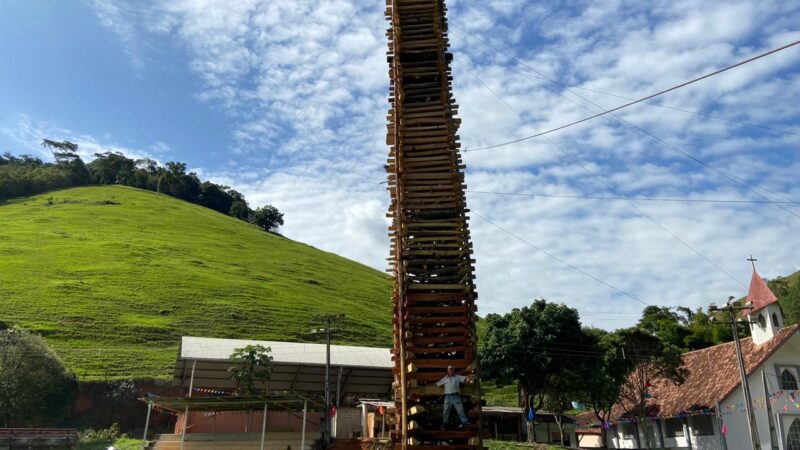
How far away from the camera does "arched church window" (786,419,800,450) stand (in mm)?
32625

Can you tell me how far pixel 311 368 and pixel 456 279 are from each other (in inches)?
1015

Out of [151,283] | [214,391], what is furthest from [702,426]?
[151,283]

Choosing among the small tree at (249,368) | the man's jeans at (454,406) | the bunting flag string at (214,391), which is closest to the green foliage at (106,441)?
the bunting flag string at (214,391)

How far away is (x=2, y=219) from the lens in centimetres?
9106

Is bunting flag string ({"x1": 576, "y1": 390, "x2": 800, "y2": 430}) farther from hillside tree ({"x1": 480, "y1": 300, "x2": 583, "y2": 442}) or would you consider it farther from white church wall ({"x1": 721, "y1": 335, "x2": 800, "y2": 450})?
hillside tree ({"x1": 480, "y1": 300, "x2": 583, "y2": 442})

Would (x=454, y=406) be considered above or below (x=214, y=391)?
below

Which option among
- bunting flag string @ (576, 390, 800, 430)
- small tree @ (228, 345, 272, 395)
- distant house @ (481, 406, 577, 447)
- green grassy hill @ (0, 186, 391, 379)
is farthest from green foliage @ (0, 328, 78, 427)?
bunting flag string @ (576, 390, 800, 430)

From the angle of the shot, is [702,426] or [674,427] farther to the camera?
[674,427]

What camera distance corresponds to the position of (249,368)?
3353cm

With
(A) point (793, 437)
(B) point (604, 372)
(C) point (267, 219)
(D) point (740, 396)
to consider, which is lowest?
(A) point (793, 437)

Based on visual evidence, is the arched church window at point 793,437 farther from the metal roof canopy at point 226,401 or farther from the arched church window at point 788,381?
the metal roof canopy at point 226,401

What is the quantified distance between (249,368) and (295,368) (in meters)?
4.30

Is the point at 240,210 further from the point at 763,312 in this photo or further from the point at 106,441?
the point at 763,312

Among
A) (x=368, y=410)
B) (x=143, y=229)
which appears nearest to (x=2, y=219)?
(x=143, y=229)
